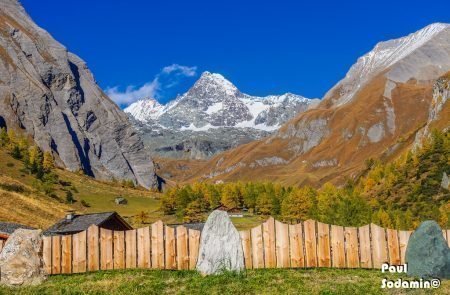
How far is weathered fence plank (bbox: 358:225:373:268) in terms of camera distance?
80.3ft

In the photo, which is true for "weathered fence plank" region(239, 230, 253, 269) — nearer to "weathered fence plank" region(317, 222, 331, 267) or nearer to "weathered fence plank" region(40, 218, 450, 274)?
"weathered fence plank" region(40, 218, 450, 274)

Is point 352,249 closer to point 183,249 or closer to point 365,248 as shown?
point 365,248

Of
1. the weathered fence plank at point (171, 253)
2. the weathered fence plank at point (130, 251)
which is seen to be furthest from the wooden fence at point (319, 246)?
the weathered fence plank at point (130, 251)

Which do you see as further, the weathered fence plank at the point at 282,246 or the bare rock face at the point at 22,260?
the weathered fence plank at the point at 282,246

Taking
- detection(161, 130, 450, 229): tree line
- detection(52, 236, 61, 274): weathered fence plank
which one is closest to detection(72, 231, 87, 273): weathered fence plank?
detection(52, 236, 61, 274): weathered fence plank

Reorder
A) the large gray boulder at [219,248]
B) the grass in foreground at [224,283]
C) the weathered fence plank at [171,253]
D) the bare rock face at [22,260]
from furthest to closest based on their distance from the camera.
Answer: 1. the weathered fence plank at [171,253]
2. the large gray boulder at [219,248]
3. the bare rock face at [22,260]
4. the grass in foreground at [224,283]

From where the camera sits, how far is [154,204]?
193 metres

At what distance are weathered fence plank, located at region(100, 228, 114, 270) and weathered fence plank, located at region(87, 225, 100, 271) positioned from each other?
0.19m

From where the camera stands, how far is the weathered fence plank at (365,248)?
2447 cm

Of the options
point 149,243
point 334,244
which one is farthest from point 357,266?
point 149,243

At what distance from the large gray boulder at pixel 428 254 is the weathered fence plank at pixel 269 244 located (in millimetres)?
5893

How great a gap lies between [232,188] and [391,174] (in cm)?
5604

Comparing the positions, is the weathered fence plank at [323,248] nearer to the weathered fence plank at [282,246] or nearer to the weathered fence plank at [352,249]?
the weathered fence plank at [352,249]

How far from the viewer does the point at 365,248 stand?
24.5 metres
